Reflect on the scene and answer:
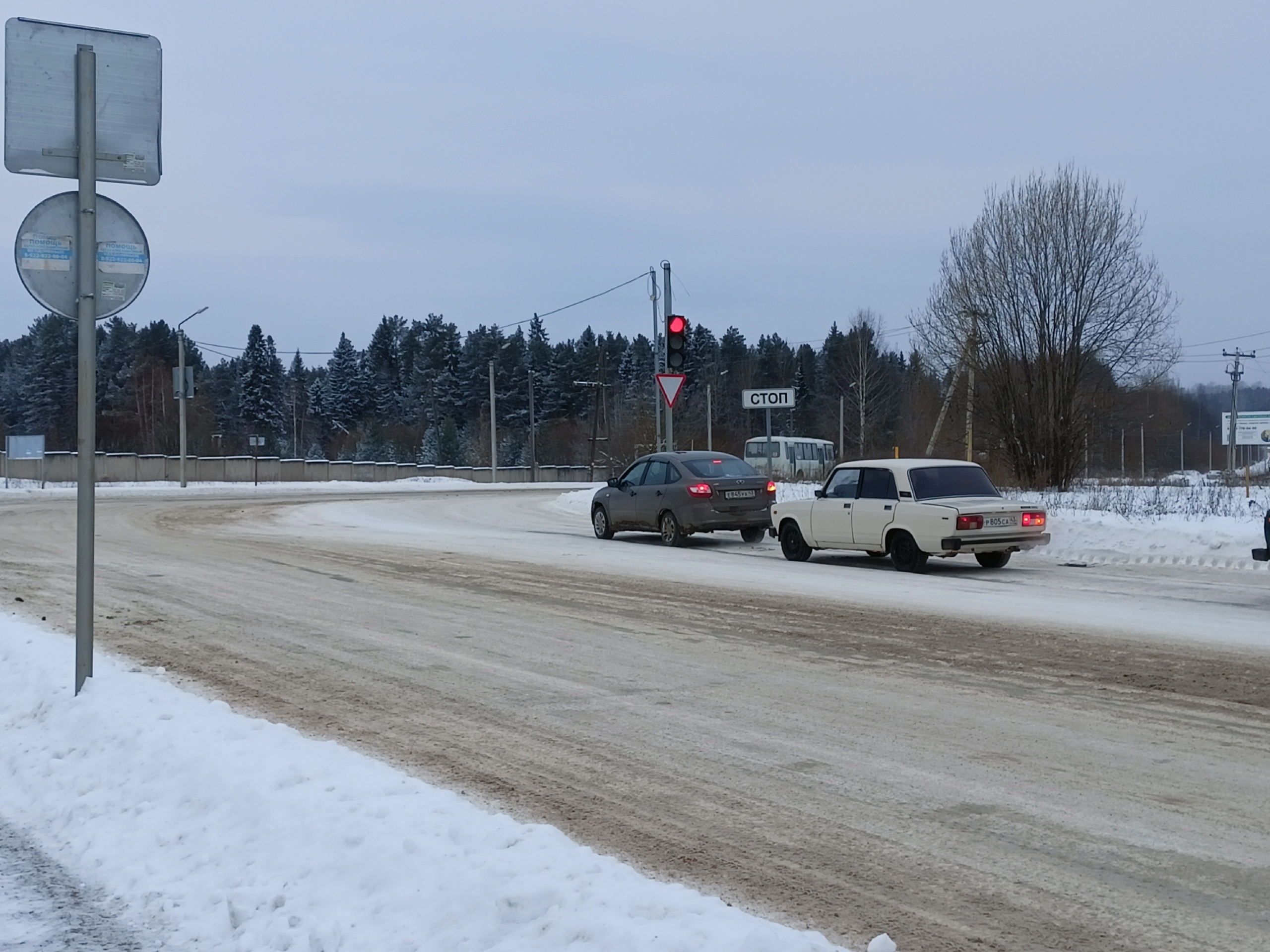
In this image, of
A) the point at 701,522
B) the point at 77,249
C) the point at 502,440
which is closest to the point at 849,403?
the point at 502,440

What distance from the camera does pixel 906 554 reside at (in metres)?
16.1

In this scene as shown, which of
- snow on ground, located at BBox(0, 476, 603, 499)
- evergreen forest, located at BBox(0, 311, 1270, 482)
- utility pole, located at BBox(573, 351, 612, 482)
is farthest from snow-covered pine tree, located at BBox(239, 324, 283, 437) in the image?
snow on ground, located at BBox(0, 476, 603, 499)

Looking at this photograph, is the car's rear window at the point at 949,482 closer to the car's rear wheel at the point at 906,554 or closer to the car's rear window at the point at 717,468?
the car's rear wheel at the point at 906,554

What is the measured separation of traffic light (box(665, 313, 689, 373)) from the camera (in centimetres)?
2248

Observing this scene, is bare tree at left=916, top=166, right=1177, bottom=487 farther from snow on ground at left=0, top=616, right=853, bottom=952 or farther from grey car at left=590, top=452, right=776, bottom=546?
snow on ground at left=0, top=616, right=853, bottom=952

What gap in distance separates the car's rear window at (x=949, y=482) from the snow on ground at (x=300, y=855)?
11.3 meters

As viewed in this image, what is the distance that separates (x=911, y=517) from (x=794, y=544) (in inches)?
90.5

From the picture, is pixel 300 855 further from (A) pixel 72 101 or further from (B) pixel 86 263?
(A) pixel 72 101

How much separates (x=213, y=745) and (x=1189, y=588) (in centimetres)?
1137

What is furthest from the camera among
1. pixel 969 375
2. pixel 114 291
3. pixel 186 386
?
pixel 186 386

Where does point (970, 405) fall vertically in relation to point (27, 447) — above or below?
above

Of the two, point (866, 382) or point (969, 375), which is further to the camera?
point (866, 382)

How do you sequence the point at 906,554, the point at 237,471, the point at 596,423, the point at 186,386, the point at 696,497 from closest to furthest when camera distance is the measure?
the point at 906,554 < the point at 696,497 < the point at 186,386 < the point at 237,471 < the point at 596,423

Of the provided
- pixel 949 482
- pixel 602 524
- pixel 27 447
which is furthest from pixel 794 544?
pixel 27 447
